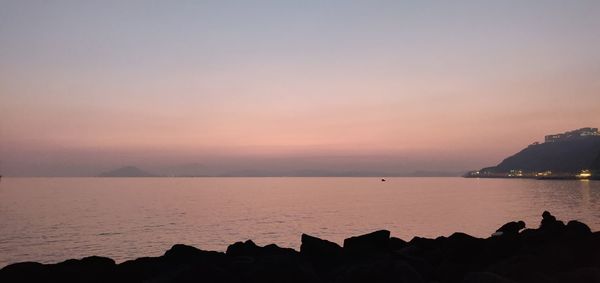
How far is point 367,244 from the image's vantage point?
43.1ft

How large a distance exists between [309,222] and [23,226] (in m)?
27.0

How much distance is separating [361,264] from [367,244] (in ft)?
9.01

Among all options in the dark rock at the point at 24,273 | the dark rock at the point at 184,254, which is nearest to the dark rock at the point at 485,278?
the dark rock at the point at 184,254

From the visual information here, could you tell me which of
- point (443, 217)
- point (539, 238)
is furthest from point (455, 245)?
point (443, 217)

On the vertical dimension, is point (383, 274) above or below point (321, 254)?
above

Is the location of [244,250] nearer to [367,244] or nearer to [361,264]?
[367,244]

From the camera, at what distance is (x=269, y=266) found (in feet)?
31.2

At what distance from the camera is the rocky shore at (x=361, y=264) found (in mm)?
9133

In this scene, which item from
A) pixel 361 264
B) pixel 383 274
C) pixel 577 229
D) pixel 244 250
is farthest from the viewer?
pixel 577 229

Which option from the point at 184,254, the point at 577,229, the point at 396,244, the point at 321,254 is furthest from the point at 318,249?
the point at 577,229

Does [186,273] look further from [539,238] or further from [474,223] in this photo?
[474,223]

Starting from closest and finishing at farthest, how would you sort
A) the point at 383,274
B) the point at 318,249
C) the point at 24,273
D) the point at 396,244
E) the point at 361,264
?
the point at 383,274, the point at 24,273, the point at 361,264, the point at 318,249, the point at 396,244

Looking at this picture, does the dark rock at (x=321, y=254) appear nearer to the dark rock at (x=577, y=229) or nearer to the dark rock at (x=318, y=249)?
the dark rock at (x=318, y=249)

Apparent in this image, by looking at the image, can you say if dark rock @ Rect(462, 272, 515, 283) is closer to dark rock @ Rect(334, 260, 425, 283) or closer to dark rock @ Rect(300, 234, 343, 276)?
dark rock @ Rect(334, 260, 425, 283)
